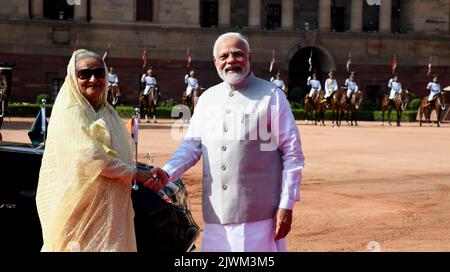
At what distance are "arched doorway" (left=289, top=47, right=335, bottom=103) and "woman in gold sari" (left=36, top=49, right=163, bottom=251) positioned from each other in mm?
52622

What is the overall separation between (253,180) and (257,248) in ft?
1.68

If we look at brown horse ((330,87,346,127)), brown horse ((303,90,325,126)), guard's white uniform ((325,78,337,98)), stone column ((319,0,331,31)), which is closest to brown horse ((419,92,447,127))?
brown horse ((330,87,346,127))

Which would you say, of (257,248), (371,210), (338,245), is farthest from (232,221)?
(371,210)

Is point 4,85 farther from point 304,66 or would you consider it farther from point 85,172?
point 304,66

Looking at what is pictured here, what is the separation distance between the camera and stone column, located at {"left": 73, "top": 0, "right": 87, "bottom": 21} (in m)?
53.9

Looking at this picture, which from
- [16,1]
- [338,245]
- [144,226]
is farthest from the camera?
[16,1]

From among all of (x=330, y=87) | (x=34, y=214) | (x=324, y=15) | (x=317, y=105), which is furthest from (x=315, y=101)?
(x=34, y=214)

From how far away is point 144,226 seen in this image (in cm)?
738

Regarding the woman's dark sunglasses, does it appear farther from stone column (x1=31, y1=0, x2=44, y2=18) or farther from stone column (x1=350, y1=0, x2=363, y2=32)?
stone column (x1=350, y1=0, x2=363, y2=32)

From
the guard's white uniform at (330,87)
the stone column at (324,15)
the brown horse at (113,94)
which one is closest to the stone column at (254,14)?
the stone column at (324,15)

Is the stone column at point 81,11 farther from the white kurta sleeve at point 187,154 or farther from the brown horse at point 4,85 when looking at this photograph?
the white kurta sleeve at point 187,154

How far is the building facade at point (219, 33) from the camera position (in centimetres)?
5331

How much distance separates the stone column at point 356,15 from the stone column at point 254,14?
7520 millimetres
